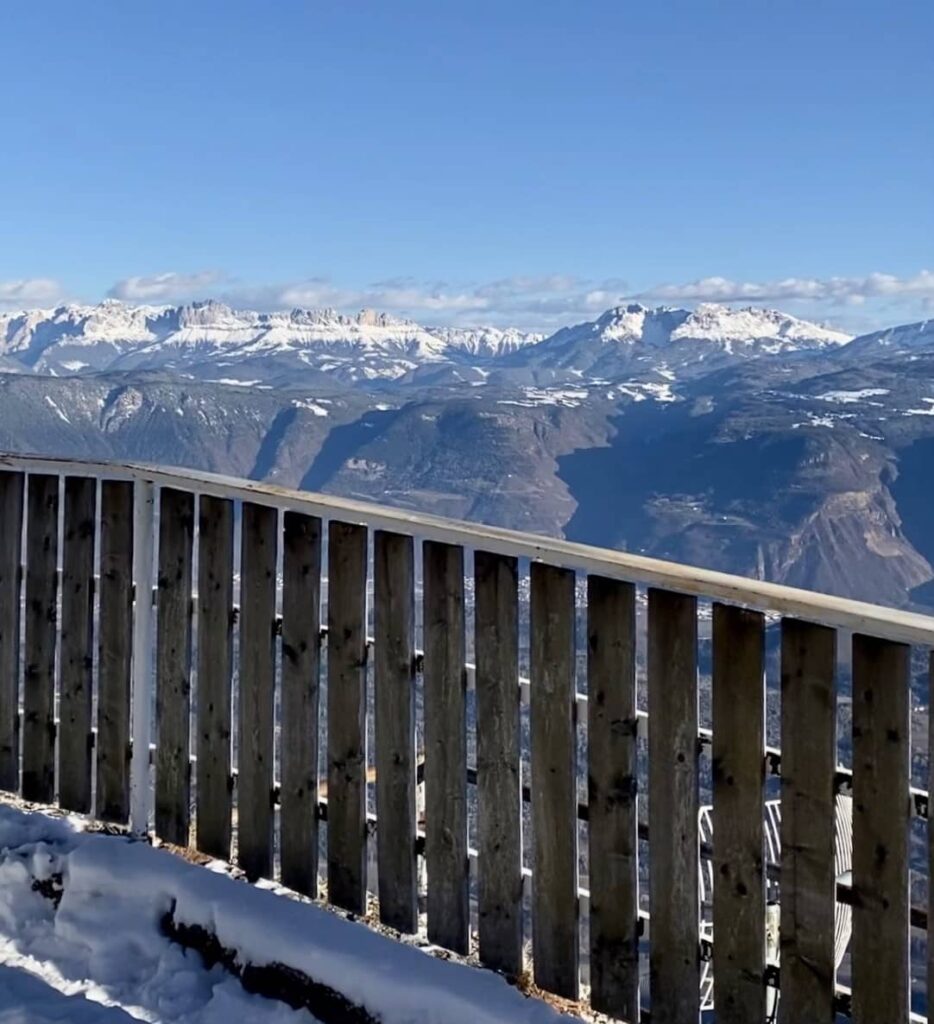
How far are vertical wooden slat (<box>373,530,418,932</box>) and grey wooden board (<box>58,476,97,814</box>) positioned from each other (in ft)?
4.32

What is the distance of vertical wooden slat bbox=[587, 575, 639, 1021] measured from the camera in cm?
321

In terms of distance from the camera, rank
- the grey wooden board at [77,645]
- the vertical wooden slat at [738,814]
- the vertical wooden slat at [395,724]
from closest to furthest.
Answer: the vertical wooden slat at [738,814] < the vertical wooden slat at [395,724] < the grey wooden board at [77,645]

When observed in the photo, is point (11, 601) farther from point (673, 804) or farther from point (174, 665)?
point (673, 804)

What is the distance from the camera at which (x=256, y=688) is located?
394cm

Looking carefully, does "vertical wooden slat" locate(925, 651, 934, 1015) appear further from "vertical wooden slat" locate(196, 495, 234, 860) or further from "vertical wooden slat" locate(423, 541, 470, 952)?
"vertical wooden slat" locate(196, 495, 234, 860)

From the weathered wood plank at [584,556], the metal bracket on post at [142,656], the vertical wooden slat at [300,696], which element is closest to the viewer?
the weathered wood plank at [584,556]

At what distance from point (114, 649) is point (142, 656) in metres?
0.16

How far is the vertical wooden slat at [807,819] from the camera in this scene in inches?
115

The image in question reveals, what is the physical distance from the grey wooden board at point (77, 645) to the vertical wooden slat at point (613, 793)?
2038 mm

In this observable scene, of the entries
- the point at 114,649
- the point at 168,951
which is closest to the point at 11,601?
the point at 114,649

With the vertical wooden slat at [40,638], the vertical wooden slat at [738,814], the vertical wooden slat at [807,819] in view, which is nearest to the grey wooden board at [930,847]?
the vertical wooden slat at [807,819]

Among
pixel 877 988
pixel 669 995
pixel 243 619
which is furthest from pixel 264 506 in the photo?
pixel 877 988

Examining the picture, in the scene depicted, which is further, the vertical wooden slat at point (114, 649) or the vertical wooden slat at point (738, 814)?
the vertical wooden slat at point (114, 649)

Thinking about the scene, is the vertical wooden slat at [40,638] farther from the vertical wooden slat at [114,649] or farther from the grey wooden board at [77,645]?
the vertical wooden slat at [114,649]
